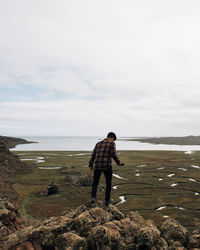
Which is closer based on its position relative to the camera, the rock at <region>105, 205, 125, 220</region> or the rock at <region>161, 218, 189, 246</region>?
the rock at <region>161, 218, 189, 246</region>

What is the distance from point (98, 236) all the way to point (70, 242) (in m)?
1.39

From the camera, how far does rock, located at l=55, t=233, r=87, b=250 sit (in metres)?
10.3

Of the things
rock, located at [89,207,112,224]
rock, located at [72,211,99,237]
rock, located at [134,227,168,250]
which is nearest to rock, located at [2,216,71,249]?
rock, located at [72,211,99,237]

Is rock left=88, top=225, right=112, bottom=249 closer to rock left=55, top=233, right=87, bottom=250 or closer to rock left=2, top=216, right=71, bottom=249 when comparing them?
rock left=55, top=233, right=87, bottom=250

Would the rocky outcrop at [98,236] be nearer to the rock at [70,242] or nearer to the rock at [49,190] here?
the rock at [70,242]

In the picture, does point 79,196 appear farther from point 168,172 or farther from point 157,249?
point 168,172

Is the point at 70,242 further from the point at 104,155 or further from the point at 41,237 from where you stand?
the point at 104,155

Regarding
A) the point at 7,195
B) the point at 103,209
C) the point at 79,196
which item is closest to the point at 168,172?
the point at 79,196

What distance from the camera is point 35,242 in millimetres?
10875

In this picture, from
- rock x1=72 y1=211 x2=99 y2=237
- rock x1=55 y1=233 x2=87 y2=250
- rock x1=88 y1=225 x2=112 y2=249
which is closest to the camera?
rock x1=55 y1=233 x2=87 y2=250

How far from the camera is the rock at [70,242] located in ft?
33.7

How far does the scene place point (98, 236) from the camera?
10.7 meters

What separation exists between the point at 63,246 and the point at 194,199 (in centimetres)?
2952

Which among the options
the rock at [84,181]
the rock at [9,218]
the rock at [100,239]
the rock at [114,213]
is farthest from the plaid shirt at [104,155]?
the rock at [84,181]
